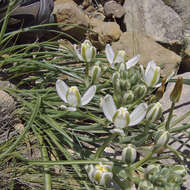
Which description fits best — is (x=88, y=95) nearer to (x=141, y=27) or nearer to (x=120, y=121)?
(x=120, y=121)

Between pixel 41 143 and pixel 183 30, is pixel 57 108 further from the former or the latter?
pixel 183 30

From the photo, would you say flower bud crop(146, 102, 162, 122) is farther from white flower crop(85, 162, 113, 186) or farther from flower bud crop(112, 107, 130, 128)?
white flower crop(85, 162, 113, 186)

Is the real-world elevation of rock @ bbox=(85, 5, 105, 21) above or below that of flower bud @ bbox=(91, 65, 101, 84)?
above

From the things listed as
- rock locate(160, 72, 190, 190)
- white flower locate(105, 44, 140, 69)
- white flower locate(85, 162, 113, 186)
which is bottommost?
rock locate(160, 72, 190, 190)

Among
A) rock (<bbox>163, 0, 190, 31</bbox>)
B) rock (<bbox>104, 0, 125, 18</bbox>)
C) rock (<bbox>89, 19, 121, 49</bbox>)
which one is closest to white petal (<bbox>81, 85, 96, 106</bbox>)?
rock (<bbox>89, 19, 121, 49</bbox>)

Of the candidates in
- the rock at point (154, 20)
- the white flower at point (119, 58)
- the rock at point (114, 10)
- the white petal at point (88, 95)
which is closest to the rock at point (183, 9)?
the rock at point (154, 20)

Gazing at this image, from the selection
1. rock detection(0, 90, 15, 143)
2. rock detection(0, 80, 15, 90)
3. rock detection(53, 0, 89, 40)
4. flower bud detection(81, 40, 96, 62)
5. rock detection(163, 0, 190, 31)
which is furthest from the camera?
rock detection(163, 0, 190, 31)

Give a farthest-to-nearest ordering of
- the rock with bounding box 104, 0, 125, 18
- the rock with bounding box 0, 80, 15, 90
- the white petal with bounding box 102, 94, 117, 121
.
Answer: the rock with bounding box 104, 0, 125, 18 → the rock with bounding box 0, 80, 15, 90 → the white petal with bounding box 102, 94, 117, 121

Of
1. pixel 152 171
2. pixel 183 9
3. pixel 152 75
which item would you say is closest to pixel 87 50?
pixel 152 75
